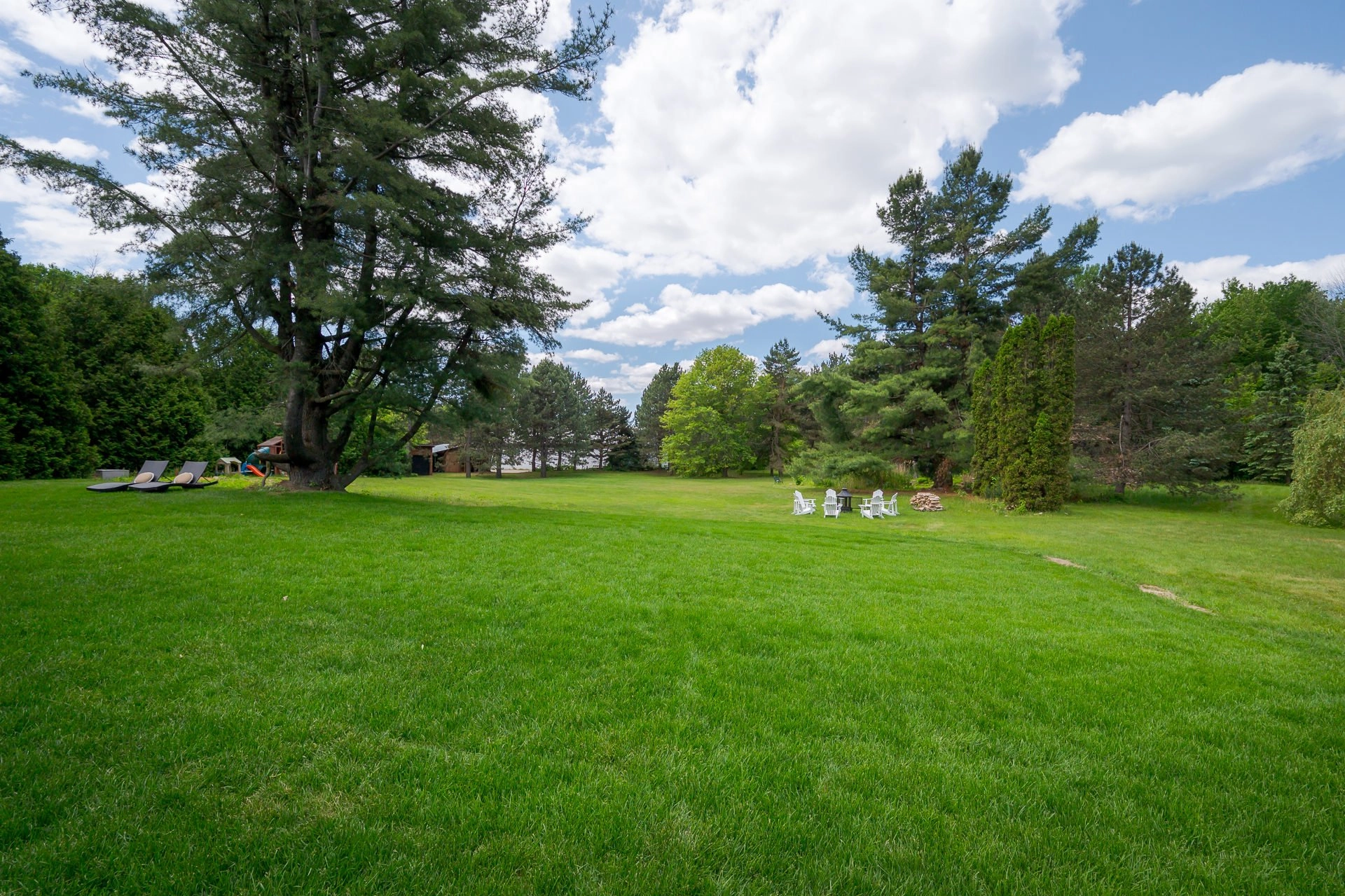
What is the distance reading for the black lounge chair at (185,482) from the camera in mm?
11867

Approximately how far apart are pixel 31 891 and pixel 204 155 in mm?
14008

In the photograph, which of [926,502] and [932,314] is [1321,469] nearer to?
[926,502]

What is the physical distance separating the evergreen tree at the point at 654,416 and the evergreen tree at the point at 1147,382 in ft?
119

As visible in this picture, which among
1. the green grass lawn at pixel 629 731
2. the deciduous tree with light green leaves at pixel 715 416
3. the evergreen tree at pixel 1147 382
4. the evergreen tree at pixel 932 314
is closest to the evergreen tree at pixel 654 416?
the deciduous tree with light green leaves at pixel 715 416

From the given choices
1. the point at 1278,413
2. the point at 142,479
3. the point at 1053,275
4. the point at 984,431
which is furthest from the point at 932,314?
the point at 142,479

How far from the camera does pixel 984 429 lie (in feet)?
66.8

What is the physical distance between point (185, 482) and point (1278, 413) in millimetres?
44093

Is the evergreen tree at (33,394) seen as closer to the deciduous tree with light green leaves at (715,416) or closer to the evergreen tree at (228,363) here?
the evergreen tree at (228,363)

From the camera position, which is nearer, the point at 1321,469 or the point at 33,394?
the point at 1321,469

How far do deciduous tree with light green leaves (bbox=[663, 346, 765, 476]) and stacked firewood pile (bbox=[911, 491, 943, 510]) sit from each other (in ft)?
91.3

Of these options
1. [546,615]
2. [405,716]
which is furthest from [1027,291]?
[405,716]

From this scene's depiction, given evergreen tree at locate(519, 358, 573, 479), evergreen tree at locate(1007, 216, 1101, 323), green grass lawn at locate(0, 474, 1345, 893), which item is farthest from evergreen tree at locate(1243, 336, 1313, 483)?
evergreen tree at locate(519, 358, 573, 479)

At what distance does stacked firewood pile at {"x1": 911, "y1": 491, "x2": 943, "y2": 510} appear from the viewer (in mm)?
19234

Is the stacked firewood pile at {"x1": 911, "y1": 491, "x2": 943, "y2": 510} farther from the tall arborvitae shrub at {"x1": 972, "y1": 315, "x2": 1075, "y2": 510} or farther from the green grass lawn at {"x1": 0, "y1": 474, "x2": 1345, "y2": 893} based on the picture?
the green grass lawn at {"x1": 0, "y1": 474, "x2": 1345, "y2": 893}
